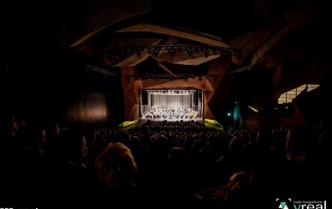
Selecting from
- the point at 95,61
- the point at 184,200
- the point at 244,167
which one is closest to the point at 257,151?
the point at 244,167

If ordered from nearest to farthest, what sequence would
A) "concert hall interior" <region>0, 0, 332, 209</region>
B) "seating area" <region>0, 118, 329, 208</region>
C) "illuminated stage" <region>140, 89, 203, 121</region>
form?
"seating area" <region>0, 118, 329, 208</region>, "concert hall interior" <region>0, 0, 332, 209</region>, "illuminated stage" <region>140, 89, 203, 121</region>

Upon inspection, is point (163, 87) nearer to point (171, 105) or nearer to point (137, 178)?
point (171, 105)

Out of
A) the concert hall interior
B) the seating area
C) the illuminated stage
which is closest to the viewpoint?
the seating area

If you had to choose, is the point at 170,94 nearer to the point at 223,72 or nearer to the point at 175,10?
the point at 223,72

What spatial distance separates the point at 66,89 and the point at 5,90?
2.75m

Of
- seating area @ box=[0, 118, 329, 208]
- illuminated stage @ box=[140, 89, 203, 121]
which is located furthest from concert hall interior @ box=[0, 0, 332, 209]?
illuminated stage @ box=[140, 89, 203, 121]

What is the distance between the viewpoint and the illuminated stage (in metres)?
17.1

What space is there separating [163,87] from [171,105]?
2819 millimetres

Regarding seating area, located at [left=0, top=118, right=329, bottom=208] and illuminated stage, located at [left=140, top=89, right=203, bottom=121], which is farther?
illuminated stage, located at [left=140, top=89, right=203, bottom=121]

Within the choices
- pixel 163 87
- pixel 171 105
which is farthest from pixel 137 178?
pixel 171 105

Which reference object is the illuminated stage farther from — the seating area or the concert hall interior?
the seating area

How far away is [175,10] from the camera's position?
7102 millimetres

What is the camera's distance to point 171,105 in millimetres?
19031

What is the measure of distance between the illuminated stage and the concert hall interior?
952mm
